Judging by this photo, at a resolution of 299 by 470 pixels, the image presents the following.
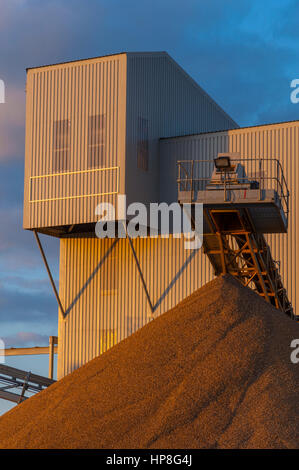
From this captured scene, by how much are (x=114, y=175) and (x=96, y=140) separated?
1536 mm

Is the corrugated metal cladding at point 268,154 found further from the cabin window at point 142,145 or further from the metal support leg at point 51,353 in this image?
the metal support leg at point 51,353

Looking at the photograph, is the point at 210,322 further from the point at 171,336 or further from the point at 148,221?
the point at 148,221

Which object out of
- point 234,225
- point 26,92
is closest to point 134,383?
point 234,225

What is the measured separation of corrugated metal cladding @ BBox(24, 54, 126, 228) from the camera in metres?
24.2

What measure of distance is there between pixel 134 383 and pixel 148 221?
10.9 meters

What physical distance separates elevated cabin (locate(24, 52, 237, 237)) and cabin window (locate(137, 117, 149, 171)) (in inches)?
1.4

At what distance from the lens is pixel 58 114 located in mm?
25500

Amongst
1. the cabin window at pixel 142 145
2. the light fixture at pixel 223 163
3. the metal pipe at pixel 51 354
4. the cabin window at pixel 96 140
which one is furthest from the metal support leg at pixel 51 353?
the light fixture at pixel 223 163

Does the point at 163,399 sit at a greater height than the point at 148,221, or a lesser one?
lesser

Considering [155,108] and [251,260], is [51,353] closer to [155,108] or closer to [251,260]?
[251,260]

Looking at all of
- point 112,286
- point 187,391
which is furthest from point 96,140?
point 187,391

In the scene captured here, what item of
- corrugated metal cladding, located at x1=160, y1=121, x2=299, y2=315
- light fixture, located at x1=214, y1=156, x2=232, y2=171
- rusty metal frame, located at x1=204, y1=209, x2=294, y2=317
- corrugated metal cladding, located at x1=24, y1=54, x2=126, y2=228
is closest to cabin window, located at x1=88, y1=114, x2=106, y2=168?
corrugated metal cladding, located at x1=24, y1=54, x2=126, y2=228

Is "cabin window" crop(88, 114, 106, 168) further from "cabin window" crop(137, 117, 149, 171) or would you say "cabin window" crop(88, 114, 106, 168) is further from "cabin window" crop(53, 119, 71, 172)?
"cabin window" crop(137, 117, 149, 171)

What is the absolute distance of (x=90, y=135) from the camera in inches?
975
